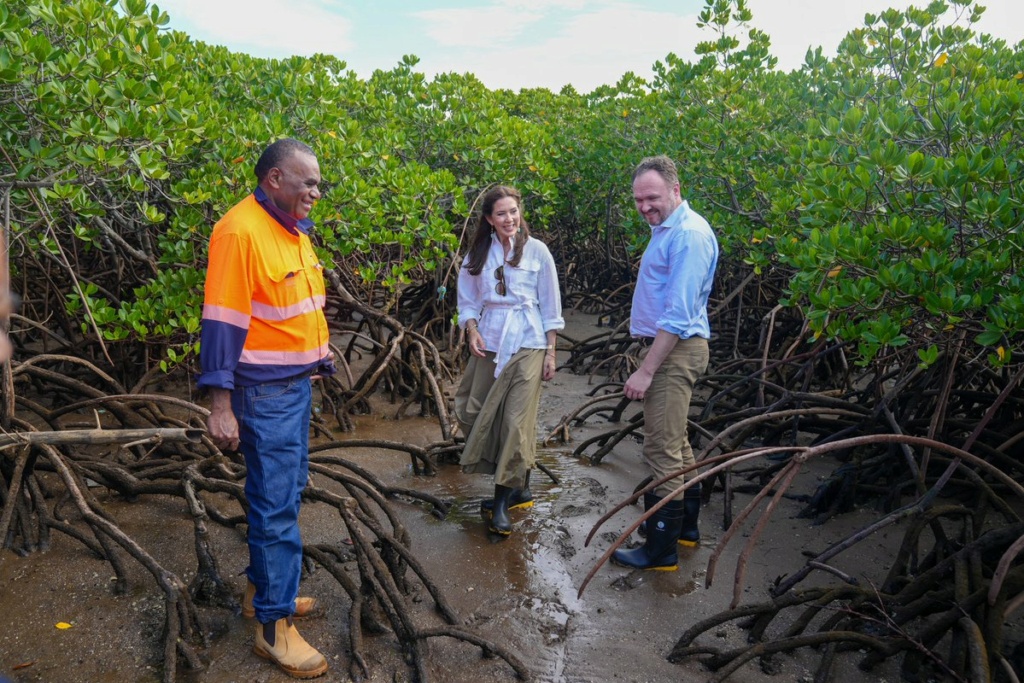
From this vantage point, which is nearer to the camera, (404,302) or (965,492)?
(965,492)

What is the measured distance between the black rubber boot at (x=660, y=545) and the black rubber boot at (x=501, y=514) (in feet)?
1.79

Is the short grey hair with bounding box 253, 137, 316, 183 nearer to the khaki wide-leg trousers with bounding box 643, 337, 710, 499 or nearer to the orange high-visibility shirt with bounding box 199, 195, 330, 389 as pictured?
the orange high-visibility shirt with bounding box 199, 195, 330, 389

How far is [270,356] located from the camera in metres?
2.58

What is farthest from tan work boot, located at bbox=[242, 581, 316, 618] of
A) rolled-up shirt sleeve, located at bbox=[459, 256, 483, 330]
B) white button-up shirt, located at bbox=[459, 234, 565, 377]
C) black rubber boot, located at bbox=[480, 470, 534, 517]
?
rolled-up shirt sleeve, located at bbox=[459, 256, 483, 330]

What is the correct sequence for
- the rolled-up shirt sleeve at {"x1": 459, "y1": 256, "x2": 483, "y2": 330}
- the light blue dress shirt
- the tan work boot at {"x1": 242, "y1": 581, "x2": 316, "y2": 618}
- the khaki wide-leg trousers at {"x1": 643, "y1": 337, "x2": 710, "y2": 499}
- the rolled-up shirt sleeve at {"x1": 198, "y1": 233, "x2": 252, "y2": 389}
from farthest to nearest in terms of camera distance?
the rolled-up shirt sleeve at {"x1": 459, "y1": 256, "x2": 483, "y2": 330}
the khaki wide-leg trousers at {"x1": 643, "y1": 337, "x2": 710, "y2": 499}
the light blue dress shirt
the tan work boot at {"x1": 242, "y1": 581, "x2": 316, "y2": 618}
the rolled-up shirt sleeve at {"x1": 198, "y1": 233, "x2": 252, "y2": 389}

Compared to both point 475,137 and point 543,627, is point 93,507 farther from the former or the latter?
point 475,137

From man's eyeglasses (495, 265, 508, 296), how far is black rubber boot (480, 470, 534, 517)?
0.92 m

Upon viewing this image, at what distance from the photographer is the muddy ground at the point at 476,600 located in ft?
9.41

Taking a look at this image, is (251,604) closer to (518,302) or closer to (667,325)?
(518,302)

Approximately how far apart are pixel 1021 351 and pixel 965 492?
74cm

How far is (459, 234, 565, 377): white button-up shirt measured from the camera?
3.85m

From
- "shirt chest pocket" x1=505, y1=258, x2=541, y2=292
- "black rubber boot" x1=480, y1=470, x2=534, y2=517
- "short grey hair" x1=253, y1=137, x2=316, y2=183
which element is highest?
"short grey hair" x1=253, y1=137, x2=316, y2=183

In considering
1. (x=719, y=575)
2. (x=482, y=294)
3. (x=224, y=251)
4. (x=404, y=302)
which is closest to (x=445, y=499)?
(x=482, y=294)

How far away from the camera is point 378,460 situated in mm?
5059
